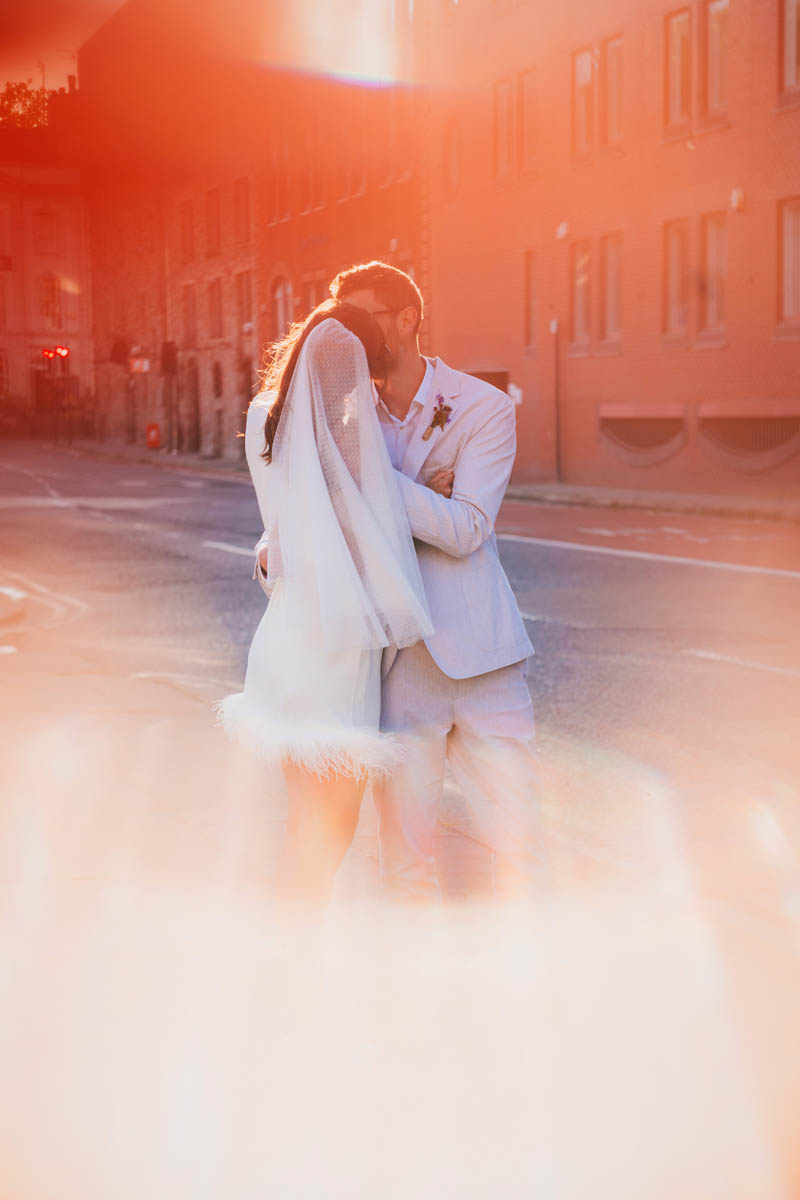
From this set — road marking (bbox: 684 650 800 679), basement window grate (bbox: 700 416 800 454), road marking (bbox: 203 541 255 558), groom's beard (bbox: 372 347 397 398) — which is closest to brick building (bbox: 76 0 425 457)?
basement window grate (bbox: 700 416 800 454)

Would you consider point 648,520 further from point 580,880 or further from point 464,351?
point 580,880

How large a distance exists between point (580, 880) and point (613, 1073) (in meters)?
1.72

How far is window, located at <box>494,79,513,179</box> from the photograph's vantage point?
35062mm

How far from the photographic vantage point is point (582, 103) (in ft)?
107

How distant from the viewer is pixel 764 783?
6.93m

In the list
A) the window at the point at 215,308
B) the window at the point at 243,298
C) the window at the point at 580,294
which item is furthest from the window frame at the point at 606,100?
the window at the point at 215,308

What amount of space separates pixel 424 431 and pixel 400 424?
0.18 feet

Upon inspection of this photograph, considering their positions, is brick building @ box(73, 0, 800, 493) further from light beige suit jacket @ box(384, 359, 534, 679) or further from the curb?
light beige suit jacket @ box(384, 359, 534, 679)

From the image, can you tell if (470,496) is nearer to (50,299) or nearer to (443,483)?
(443,483)

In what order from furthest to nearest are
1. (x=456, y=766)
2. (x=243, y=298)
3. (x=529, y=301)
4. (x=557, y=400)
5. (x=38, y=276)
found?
1. (x=38, y=276)
2. (x=243, y=298)
3. (x=529, y=301)
4. (x=557, y=400)
5. (x=456, y=766)

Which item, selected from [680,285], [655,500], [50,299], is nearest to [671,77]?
[680,285]

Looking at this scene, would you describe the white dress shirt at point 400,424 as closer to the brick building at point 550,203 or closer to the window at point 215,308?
the brick building at point 550,203

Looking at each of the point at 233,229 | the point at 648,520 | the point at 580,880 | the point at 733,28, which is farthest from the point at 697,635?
the point at 233,229

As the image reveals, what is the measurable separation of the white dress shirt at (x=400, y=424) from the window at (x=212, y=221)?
51.5 metres
